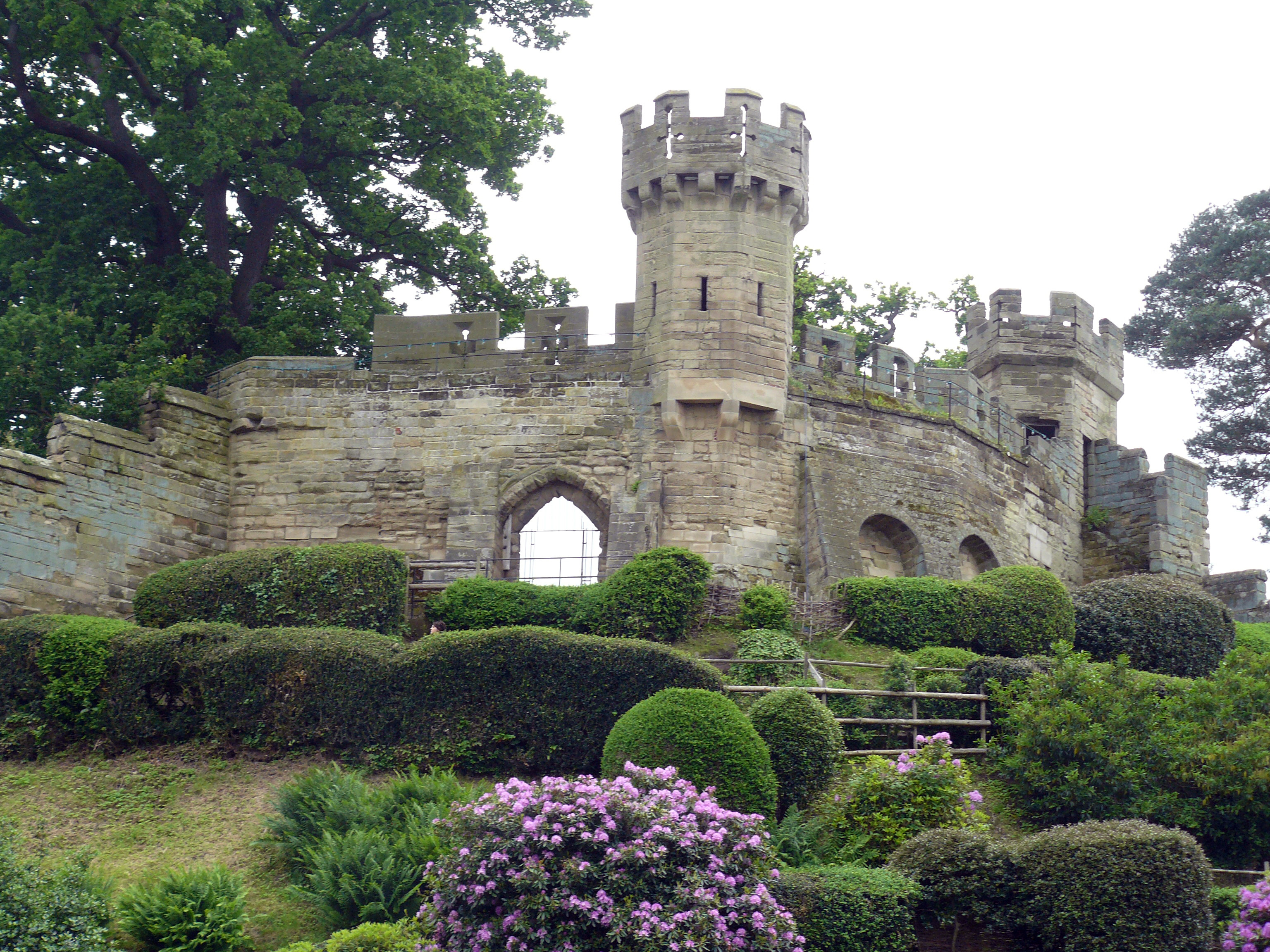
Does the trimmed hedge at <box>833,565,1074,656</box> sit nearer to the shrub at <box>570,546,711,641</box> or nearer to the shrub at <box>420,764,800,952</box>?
the shrub at <box>570,546,711,641</box>

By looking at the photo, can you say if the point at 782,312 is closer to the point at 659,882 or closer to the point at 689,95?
the point at 689,95

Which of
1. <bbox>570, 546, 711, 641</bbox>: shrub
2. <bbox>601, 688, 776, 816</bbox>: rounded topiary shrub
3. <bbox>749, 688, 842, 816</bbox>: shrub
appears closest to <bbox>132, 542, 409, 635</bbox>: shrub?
<bbox>570, 546, 711, 641</bbox>: shrub

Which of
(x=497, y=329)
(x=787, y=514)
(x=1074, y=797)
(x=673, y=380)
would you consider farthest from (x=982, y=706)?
(x=497, y=329)

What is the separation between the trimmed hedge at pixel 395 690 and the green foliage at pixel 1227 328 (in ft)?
68.1

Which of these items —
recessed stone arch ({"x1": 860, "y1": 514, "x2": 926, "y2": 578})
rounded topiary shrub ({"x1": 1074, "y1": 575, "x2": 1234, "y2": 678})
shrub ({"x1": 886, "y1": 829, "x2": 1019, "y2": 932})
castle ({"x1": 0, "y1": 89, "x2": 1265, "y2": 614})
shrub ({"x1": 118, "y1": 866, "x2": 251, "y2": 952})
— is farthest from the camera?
recessed stone arch ({"x1": 860, "y1": 514, "x2": 926, "y2": 578})

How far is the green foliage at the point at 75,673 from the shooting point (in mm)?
21656

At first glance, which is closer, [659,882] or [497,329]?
[659,882]

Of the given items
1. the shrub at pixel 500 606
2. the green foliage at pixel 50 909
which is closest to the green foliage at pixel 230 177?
the shrub at pixel 500 606

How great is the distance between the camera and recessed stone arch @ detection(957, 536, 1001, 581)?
2936cm

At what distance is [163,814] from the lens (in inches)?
784

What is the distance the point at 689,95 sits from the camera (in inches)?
1114

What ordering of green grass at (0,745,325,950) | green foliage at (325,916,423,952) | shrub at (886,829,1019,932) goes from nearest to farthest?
green foliage at (325,916,423,952) → shrub at (886,829,1019,932) → green grass at (0,745,325,950)

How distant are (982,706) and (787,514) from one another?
584 centimetres

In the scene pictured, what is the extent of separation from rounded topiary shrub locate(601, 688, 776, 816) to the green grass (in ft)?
12.7
